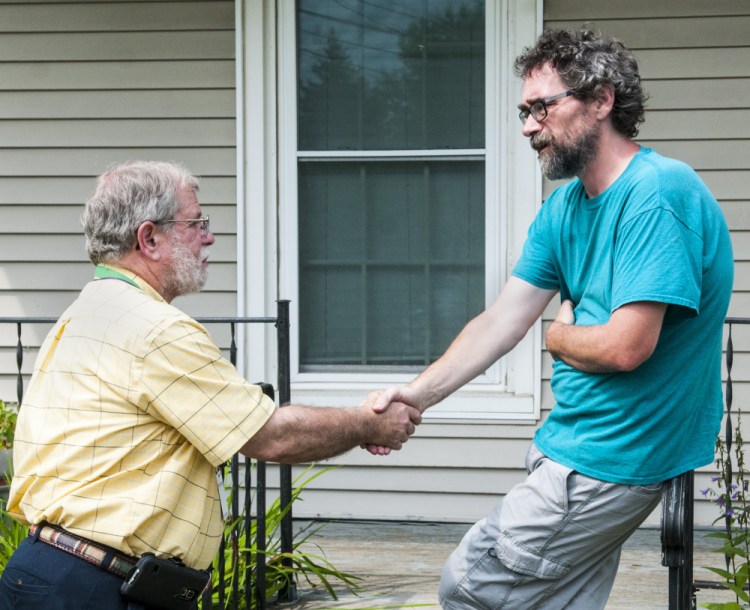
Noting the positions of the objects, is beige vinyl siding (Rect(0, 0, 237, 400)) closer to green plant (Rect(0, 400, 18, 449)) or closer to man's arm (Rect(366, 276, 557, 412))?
green plant (Rect(0, 400, 18, 449))

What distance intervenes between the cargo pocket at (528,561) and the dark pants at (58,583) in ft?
2.89

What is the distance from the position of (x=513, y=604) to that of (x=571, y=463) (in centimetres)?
38

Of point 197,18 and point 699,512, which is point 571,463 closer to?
point 699,512

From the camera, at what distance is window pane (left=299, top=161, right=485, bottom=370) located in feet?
15.9

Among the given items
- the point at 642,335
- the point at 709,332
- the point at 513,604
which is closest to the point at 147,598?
the point at 513,604

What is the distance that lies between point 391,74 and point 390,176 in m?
0.48

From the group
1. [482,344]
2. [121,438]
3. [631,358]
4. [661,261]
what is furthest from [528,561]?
[121,438]

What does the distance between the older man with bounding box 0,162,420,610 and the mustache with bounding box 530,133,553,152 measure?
87 cm

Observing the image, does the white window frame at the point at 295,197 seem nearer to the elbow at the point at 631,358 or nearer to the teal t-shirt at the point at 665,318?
the teal t-shirt at the point at 665,318

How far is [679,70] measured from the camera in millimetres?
4617

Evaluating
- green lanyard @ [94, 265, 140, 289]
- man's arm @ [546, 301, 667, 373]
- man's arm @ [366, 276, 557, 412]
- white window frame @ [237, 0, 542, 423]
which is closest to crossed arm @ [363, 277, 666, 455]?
man's arm @ [366, 276, 557, 412]

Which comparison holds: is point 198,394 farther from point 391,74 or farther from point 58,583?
point 391,74

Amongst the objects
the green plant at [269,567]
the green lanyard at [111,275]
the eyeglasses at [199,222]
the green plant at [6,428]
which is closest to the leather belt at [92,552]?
the green lanyard at [111,275]

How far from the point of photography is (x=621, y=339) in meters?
2.20
